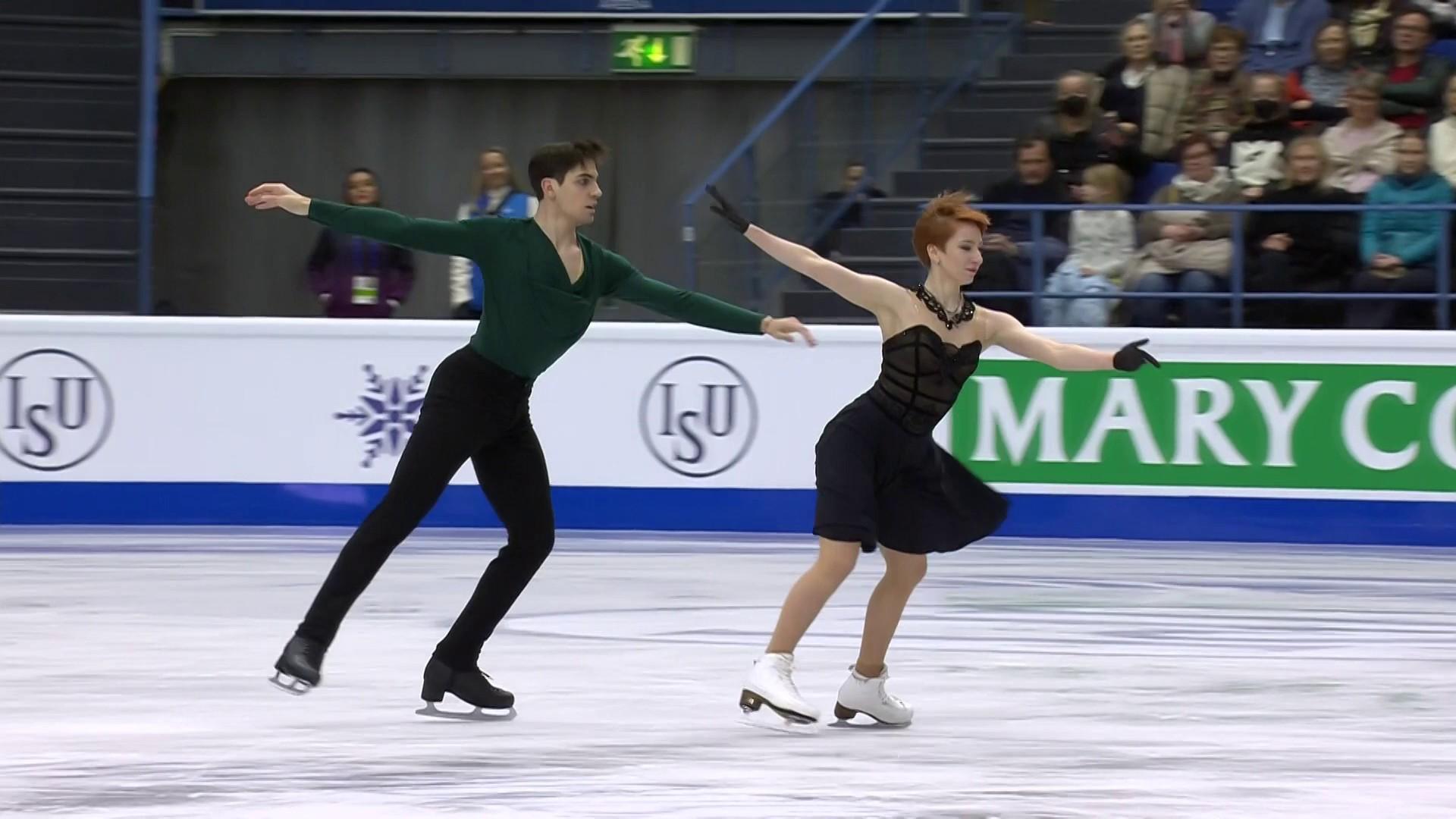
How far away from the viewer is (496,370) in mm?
6391

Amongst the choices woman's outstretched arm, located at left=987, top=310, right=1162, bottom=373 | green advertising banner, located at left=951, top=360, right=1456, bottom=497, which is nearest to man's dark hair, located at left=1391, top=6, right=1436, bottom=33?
green advertising banner, located at left=951, top=360, right=1456, bottom=497

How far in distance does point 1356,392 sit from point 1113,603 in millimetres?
2722

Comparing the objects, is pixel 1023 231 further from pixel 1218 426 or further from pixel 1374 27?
pixel 1374 27

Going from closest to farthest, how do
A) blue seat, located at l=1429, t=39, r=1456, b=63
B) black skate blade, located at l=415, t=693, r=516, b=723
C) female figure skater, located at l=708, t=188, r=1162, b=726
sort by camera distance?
female figure skater, located at l=708, t=188, r=1162, b=726
black skate blade, located at l=415, t=693, r=516, b=723
blue seat, located at l=1429, t=39, r=1456, b=63

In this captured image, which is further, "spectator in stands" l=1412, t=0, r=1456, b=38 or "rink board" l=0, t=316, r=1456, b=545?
"spectator in stands" l=1412, t=0, r=1456, b=38

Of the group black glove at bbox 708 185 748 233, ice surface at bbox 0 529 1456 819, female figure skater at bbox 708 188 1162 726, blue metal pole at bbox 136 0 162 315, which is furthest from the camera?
blue metal pole at bbox 136 0 162 315

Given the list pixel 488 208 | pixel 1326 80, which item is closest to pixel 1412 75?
pixel 1326 80

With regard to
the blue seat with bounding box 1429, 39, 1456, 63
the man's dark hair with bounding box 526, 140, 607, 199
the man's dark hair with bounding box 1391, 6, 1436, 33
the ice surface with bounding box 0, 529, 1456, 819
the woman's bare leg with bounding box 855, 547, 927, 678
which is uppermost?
the man's dark hair with bounding box 1391, 6, 1436, 33

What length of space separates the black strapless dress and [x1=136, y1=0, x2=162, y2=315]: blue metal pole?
8295 millimetres

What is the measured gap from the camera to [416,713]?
6.63 meters

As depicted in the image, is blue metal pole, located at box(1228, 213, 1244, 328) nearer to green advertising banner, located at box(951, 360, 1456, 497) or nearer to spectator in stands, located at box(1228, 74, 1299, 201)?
spectator in stands, located at box(1228, 74, 1299, 201)

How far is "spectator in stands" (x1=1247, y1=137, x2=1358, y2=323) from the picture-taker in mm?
11867

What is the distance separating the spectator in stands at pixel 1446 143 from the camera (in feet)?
39.3

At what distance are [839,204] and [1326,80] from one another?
9.38 ft
